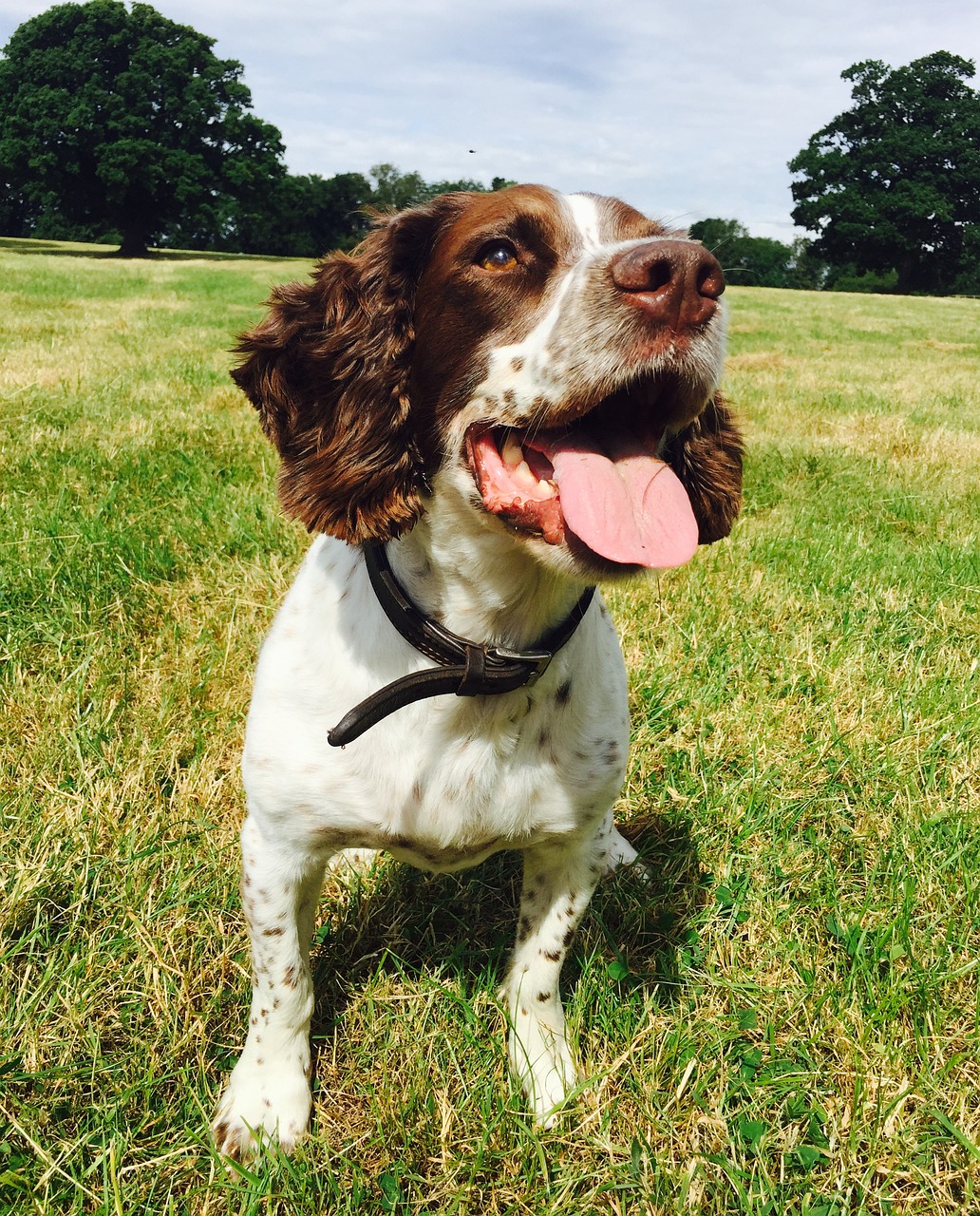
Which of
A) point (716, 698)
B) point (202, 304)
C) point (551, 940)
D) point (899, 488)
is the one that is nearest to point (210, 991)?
point (551, 940)

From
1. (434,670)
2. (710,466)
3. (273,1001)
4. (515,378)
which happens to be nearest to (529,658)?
(434,670)

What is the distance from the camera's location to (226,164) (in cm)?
4178

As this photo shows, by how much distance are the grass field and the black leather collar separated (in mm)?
803

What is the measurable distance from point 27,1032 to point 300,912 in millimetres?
575

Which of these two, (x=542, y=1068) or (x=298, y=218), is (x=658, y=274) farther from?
(x=298, y=218)

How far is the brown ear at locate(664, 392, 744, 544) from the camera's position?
2.10 metres

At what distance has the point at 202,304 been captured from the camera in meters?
15.1

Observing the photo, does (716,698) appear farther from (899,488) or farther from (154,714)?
(899,488)

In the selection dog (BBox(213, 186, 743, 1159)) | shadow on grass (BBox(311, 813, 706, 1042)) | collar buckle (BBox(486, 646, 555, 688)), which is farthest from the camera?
shadow on grass (BBox(311, 813, 706, 1042))

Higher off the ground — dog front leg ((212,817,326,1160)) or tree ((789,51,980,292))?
tree ((789,51,980,292))

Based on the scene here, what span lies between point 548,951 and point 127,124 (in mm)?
46202

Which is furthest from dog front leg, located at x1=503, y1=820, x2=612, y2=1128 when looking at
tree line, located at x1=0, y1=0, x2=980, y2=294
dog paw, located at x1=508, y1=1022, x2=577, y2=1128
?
tree line, located at x1=0, y1=0, x2=980, y2=294

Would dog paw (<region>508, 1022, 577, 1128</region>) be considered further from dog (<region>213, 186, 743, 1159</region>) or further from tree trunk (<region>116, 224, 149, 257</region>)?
tree trunk (<region>116, 224, 149, 257</region>)

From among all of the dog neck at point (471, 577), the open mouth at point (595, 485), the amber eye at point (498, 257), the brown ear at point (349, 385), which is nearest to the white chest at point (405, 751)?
the dog neck at point (471, 577)
